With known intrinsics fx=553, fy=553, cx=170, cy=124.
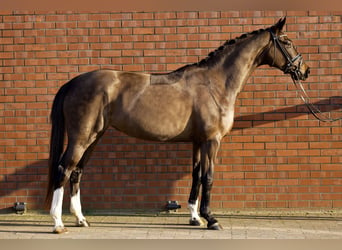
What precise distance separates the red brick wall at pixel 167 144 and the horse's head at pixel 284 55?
0.70m

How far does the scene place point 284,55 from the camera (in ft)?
21.6

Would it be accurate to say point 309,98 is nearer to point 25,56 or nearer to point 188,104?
point 188,104

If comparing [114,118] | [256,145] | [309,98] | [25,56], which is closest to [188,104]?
[114,118]

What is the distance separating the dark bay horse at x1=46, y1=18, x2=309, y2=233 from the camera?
6.26 metres

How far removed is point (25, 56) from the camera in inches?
290

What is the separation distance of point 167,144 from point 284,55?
6.31 ft

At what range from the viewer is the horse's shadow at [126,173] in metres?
7.33

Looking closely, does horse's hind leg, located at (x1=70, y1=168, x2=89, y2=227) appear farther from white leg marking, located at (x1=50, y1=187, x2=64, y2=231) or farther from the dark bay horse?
white leg marking, located at (x1=50, y1=187, x2=64, y2=231)

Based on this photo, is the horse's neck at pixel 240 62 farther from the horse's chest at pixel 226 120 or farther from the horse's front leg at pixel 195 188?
the horse's front leg at pixel 195 188

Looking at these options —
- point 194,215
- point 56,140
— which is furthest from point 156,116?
point 194,215

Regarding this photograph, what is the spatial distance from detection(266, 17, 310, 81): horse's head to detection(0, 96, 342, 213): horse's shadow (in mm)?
828

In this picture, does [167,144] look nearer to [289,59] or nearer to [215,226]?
[215,226]

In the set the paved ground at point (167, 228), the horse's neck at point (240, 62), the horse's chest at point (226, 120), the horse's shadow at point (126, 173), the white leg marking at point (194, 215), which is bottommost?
the paved ground at point (167, 228)

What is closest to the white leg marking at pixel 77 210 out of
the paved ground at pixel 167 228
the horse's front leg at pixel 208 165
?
the paved ground at pixel 167 228
